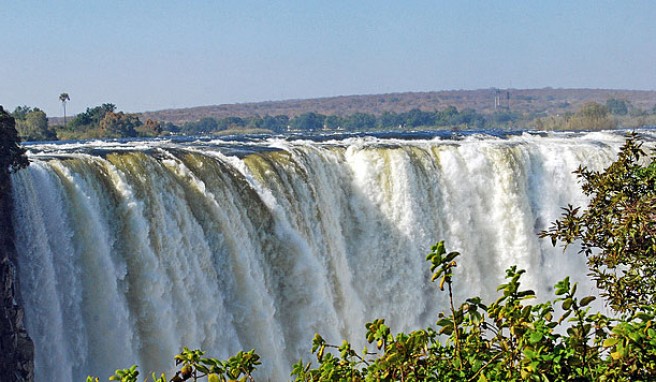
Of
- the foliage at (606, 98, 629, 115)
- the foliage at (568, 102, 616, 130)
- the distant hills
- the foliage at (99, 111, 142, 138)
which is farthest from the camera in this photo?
the distant hills

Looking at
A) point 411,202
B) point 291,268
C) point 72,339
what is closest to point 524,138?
point 411,202

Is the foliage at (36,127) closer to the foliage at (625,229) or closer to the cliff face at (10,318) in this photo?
the cliff face at (10,318)

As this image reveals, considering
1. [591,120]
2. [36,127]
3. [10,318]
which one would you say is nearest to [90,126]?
[36,127]

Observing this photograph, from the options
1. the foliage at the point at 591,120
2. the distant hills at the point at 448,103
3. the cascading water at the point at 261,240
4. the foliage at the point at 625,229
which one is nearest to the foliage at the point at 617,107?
the distant hills at the point at 448,103

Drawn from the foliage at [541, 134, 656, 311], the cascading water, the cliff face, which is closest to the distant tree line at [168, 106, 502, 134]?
the cascading water

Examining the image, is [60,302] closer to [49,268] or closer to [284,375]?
[49,268]

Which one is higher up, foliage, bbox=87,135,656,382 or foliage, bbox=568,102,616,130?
foliage, bbox=87,135,656,382

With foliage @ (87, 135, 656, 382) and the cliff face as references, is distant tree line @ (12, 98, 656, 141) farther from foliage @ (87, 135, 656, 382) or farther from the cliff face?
foliage @ (87, 135, 656, 382)
